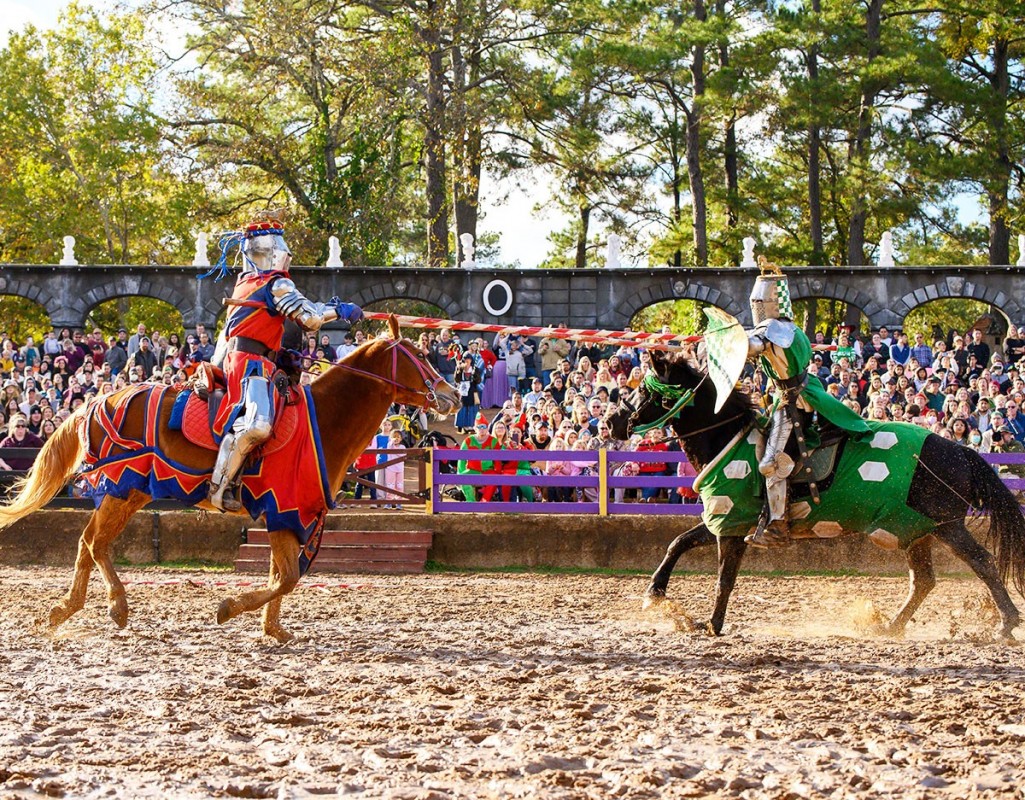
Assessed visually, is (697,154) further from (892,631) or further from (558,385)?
(892,631)

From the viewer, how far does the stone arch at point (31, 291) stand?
30.4 metres

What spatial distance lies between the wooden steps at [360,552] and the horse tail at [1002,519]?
6.73m

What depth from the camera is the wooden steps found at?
1427 centimetres

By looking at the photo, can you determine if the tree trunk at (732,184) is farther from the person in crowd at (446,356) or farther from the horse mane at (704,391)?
the horse mane at (704,391)

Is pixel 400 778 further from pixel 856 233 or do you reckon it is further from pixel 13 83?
pixel 13 83

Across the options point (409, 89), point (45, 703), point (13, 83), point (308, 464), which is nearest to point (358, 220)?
point (409, 89)

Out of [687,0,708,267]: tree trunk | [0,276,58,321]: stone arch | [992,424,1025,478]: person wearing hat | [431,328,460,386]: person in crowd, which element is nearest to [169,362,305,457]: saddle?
[992,424,1025,478]: person wearing hat

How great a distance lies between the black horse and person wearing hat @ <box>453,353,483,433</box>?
11356 millimetres

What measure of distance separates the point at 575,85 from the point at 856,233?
8.83m

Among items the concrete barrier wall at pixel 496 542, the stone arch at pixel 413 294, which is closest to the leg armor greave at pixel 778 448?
the concrete barrier wall at pixel 496 542

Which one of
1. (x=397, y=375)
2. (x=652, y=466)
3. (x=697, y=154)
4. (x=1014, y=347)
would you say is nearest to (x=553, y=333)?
(x=397, y=375)

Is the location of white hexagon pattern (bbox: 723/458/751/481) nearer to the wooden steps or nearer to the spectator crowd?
the spectator crowd

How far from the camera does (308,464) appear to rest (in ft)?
30.3

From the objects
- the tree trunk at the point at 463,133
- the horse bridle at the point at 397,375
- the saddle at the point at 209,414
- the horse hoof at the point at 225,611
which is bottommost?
the horse hoof at the point at 225,611
